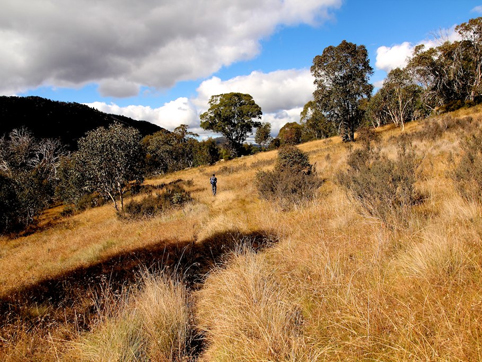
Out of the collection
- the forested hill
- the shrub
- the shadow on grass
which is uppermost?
→ the forested hill

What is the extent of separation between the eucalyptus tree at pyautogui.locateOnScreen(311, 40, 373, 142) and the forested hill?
39.3 metres

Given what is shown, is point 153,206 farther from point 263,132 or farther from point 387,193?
point 263,132

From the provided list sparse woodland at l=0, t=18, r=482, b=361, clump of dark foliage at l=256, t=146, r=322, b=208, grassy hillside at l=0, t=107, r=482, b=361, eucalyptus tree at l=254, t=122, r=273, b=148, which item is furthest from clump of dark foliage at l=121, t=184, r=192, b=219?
eucalyptus tree at l=254, t=122, r=273, b=148

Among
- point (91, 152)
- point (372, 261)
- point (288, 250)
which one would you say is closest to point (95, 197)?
A: point (91, 152)

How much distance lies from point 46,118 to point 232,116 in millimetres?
50315

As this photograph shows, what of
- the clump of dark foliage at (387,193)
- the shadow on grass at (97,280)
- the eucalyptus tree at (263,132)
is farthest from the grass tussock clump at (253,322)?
the eucalyptus tree at (263,132)

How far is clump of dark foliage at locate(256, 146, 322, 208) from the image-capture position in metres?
8.30

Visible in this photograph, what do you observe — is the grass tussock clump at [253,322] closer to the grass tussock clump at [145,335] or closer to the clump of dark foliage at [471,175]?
the grass tussock clump at [145,335]

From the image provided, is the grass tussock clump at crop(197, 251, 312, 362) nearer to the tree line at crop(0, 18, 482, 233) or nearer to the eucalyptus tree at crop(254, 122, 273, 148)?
the tree line at crop(0, 18, 482, 233)

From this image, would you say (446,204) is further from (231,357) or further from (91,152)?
(91,152)

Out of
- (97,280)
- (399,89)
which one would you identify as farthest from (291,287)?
(399,89)

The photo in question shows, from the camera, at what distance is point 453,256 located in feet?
8.77

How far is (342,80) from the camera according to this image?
79.1 ft

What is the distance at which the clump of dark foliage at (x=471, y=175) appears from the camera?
426 centimetres
